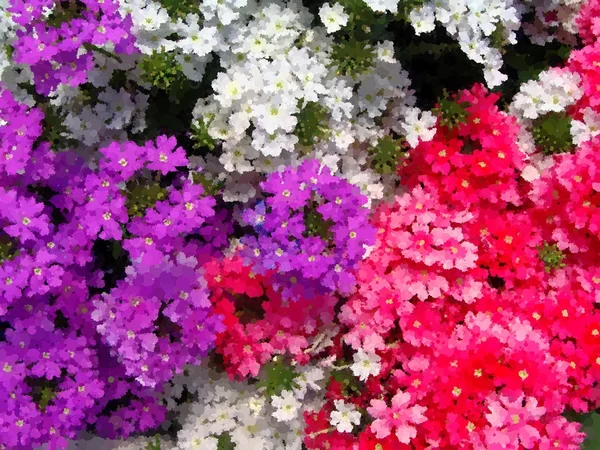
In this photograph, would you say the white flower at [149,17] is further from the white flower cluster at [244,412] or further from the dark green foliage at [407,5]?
the white flower cluster at [244,412]

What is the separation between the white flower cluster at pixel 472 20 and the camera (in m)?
2.15

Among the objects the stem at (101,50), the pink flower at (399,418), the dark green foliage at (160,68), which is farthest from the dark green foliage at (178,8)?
the pink flower at (399,418)

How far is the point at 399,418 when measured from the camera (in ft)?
6.34

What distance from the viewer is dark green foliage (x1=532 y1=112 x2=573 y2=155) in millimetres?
2322

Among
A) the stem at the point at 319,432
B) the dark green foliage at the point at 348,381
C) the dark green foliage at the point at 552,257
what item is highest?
the dark green foliage at the point at 552,257

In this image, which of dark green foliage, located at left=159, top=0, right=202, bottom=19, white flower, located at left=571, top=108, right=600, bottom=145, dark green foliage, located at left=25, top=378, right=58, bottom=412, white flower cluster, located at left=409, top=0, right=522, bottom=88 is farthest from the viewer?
white flower, located at left=571, top=108, right=600, bottom=145

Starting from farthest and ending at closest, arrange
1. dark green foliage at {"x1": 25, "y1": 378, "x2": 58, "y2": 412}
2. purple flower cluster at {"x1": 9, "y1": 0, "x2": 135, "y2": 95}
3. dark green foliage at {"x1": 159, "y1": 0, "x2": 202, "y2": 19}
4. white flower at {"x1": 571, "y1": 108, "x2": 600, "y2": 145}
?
white flower at {"x1": 571, "y1": 108, "x2": 600, "y2": 145}, dark green foliage at {"x1": 159, "y1": 0, "x2": 202, "y2": 19}, dark green foliage at {"x1": 25, "y1": 378, "x2": 58, "y2": 412}, purple flower cluster at {"x1": 9, "y1": 0, "x2": 135, "y2": 95}

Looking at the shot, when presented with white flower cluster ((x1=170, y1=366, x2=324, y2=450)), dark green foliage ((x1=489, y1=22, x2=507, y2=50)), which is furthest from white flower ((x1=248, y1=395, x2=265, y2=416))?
dark green foliage ((x1=489, y1=22, x2=507, y2=50))

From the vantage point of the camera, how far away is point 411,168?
2385 millimetres

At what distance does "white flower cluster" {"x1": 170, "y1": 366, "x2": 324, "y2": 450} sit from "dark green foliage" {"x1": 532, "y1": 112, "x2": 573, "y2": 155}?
1.26 m

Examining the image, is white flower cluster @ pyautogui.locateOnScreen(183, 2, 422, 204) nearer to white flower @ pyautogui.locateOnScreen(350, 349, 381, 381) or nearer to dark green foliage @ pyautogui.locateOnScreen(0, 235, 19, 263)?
white flower @ pyautogui.locateOnScreen(350, 349, 381, 381)

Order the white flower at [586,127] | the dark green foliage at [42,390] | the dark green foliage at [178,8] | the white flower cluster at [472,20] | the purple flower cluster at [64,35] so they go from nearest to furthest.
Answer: the purple flower cluster at [64,35], the dark green foliage at [42,390], the dark green foliage at [178,8], the white flower cluster at [472,20], the white flower at [586,127]

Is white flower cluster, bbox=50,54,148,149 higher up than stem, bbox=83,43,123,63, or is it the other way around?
stem, bbox=83,43,123,63

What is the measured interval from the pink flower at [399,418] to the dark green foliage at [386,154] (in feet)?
2.77
